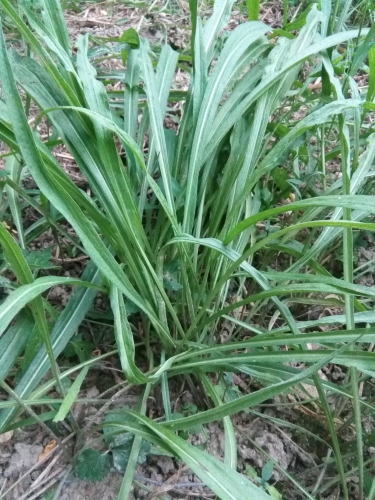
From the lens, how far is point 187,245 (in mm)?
787

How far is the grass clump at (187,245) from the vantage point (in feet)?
2.06

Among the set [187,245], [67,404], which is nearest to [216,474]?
[67,404]

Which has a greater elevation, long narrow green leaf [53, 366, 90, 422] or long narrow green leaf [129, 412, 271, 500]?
long narrow green leaf [53, 366, 90, 422]

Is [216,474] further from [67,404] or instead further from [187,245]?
[187,245]

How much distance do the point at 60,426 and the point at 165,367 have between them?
20 centimetres

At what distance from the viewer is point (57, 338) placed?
2.48 ft

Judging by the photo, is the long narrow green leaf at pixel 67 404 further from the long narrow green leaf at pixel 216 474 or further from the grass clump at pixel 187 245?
the long narrow green leaf at pixel 216 474

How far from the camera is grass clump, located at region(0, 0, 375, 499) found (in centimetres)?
63

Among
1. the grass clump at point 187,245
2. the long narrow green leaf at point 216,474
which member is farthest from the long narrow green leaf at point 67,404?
the long narrow green leaf at point 216,474

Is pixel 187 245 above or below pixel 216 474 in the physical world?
above

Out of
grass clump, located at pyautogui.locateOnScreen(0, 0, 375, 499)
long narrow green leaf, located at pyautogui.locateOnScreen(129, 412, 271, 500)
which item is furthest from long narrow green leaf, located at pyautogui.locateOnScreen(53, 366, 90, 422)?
long narrow green leaf, located at pyautogui.locateOnScreen(129, 412, 271, 500)

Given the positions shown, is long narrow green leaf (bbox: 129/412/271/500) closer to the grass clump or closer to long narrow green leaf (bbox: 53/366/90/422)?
the grass clump

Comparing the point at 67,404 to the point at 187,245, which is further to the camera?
the point at 187,245

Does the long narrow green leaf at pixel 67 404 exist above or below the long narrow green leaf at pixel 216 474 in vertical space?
above
